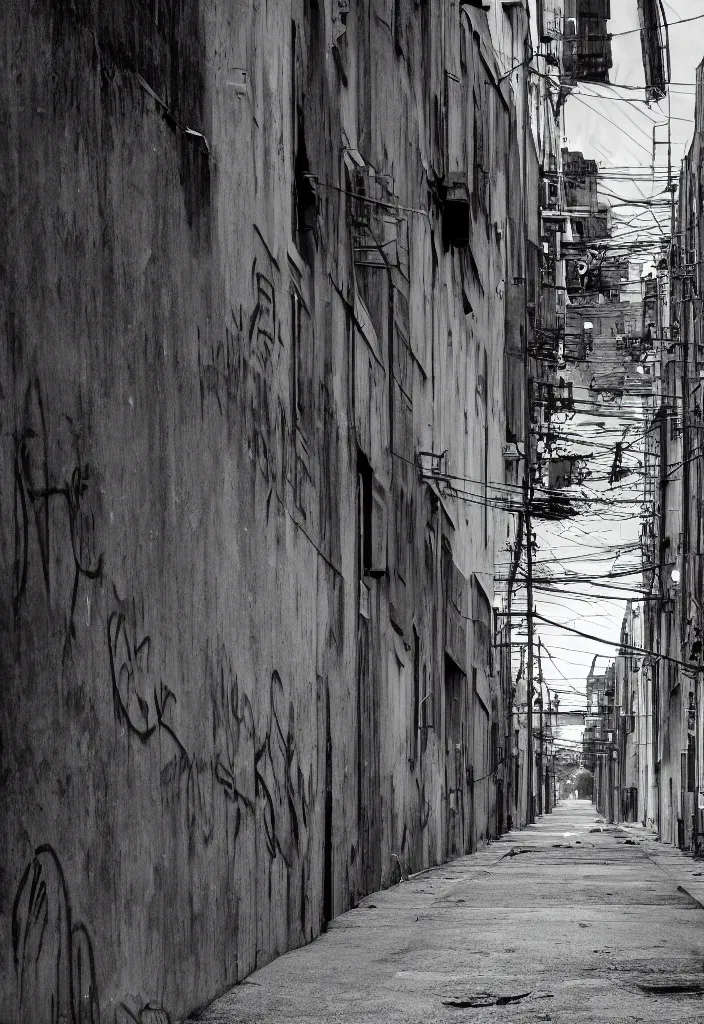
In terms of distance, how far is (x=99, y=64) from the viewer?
17.3ft

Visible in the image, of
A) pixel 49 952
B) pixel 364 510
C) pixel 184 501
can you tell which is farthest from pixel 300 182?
pixel 49 952

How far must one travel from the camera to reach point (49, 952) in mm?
4512

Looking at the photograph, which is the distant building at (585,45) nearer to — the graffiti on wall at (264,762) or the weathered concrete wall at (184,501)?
the weathered concrete wall at (184,501)

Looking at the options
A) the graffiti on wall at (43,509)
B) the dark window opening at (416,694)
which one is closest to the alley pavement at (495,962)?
the graffiti on wall at (43,509)

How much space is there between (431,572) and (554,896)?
703cm

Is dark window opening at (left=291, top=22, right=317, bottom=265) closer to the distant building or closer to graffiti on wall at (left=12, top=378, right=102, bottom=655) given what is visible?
graffiti on wall at (left=12, top=378, right=102, bottom=655)


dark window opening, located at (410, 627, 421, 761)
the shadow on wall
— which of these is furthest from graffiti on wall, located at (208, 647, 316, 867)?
dark window opening, located at (410, 627, 421, 761)

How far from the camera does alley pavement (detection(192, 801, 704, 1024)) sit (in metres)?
6.52

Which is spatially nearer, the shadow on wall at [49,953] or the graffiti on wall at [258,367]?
the shadow on wall at [49,953]

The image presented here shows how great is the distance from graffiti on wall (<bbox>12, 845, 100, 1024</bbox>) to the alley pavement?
4.81 feet

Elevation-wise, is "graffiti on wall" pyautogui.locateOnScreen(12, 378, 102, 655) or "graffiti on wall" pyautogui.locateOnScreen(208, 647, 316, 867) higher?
"graffiti on wall" pyautogui.locateOnScreen(12, 378, 102, 655)

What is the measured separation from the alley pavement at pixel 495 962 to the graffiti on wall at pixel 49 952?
1467mm

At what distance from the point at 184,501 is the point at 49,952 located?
7.34 feet

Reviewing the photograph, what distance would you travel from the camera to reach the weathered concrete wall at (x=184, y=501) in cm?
452
